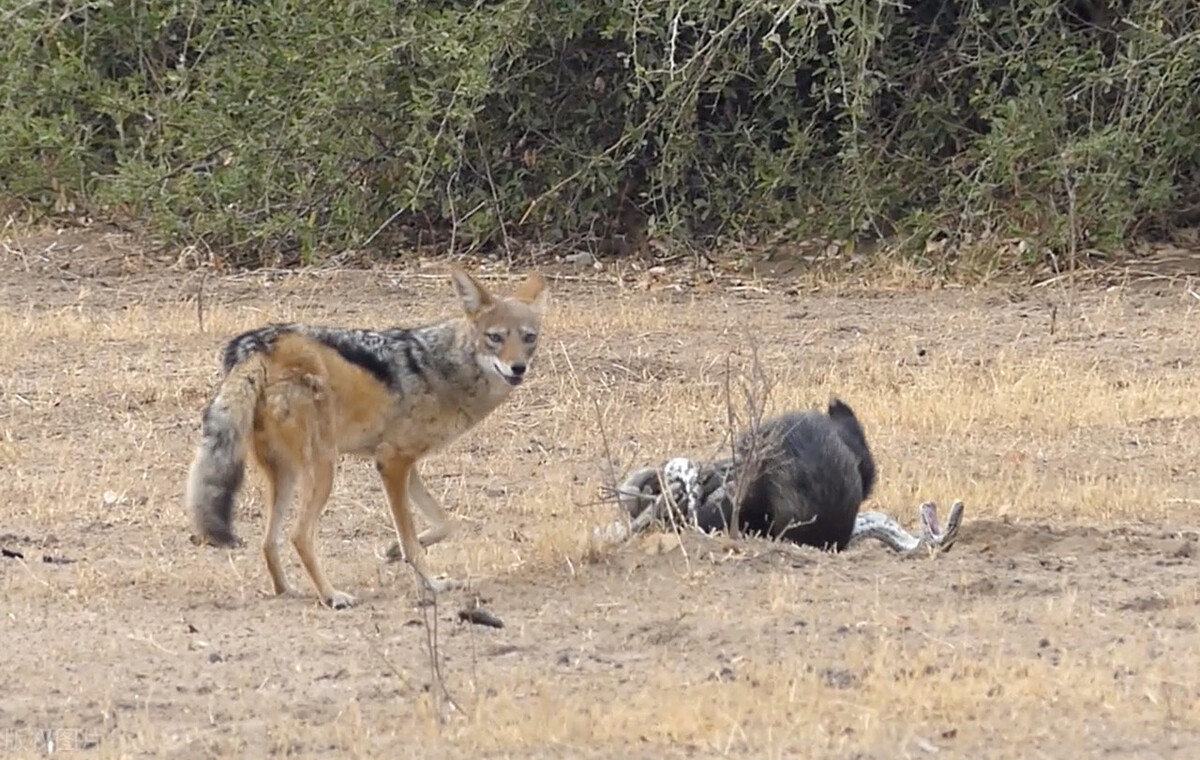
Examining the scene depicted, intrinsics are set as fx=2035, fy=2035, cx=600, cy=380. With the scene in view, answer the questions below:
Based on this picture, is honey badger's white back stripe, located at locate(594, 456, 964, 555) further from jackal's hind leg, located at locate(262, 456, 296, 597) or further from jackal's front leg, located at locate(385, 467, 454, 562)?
jackal's hind leg, located at locate(262, 456, 296, 597)

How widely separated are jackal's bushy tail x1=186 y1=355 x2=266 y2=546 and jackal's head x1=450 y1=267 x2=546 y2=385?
3.63 feet

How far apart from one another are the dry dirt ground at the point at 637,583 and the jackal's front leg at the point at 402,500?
126 millimetres

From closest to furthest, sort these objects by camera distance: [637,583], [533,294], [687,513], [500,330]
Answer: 1. [637,583]
2. [687,513]
3. [500,330]
4. [533,294]

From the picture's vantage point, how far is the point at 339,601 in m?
6.91

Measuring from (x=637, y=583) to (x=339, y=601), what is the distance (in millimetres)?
1016

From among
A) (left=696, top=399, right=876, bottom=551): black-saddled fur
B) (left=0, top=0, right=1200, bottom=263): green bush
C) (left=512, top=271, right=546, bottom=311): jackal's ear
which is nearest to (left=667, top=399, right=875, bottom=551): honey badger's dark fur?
(left=696, top=399, right=876, bottom=551): black-saddled fur

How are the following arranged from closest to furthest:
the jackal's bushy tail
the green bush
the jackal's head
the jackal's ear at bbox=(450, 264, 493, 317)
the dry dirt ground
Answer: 1. the dry dirt ground
2. the jackal's bushy tail
3. the jackal's head
4. the jackal's ear at bbox=(450, 264, 493, 317)
5. the green bush

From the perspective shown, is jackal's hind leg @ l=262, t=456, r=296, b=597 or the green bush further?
the green bush

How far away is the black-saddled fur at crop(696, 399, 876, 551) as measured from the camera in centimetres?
740

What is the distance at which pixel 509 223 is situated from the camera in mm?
16453

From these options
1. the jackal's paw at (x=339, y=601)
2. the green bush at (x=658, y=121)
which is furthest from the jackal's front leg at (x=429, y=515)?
the green bush at (x=658, y=121)

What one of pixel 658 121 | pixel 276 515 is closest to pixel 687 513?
pixel 276 515

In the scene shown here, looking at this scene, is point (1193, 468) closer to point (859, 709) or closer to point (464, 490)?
point (464, 490)

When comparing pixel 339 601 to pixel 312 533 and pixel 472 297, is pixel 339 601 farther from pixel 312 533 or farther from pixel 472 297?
pixel 472 297
